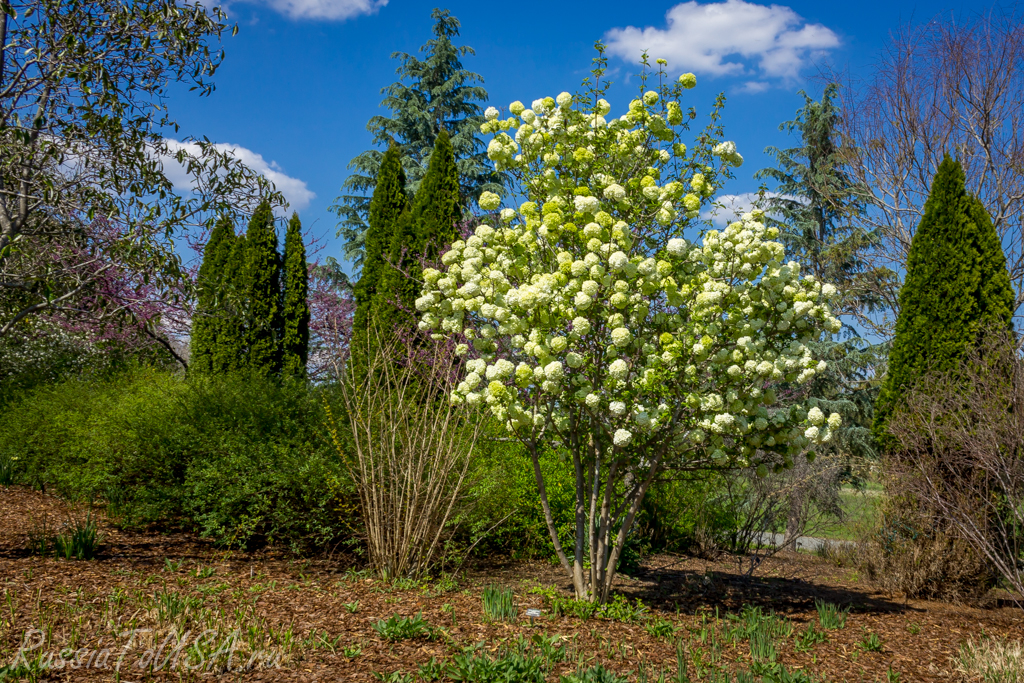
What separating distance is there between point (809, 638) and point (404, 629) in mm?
2466

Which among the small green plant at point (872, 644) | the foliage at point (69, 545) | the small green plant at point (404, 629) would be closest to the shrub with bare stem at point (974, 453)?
the small green plant at point (872, 644)

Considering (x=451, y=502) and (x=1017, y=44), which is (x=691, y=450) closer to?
(x=451, y=502)

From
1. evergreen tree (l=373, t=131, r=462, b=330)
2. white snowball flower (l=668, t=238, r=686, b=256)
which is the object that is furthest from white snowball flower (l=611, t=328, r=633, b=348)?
evergreen tree (l=373, t=131, r=462, b=330)

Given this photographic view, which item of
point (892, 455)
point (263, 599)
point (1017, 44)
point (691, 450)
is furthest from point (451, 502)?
point (1017, 44)

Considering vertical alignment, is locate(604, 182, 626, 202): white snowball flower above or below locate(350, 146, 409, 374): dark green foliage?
below

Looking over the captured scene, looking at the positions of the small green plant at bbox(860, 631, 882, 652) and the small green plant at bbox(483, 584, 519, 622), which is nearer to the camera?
the small green plant at bbox(483, 584, 519, 622)

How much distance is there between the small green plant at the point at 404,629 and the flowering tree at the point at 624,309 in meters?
1.24

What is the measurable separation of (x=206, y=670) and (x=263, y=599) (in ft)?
4.06

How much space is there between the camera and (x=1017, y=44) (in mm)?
9914

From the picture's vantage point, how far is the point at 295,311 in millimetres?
12570

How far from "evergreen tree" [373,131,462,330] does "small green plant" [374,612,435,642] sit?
18.5 feet

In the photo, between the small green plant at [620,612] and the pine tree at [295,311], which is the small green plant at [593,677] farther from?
the pine tree at [295,311]

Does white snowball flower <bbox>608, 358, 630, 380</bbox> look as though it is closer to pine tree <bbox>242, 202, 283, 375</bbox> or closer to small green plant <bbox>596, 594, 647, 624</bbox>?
small green plant <bbox>596, 594, 647, 624</bbox>

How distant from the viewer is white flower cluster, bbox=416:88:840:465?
3.94m
